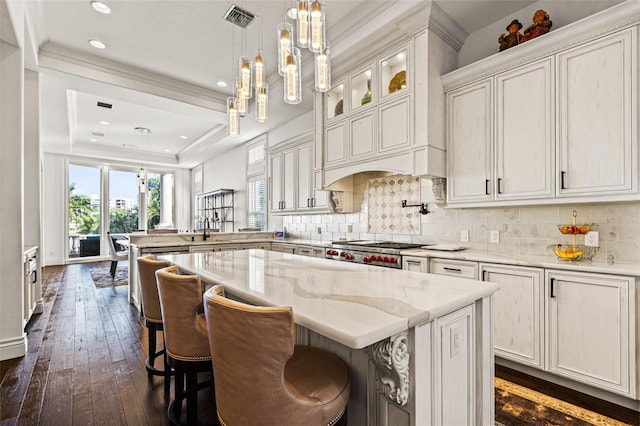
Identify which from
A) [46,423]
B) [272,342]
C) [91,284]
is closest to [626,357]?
[272,342]

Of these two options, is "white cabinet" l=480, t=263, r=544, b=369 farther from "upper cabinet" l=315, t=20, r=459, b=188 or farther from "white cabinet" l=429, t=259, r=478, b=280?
"upper cabinet" l=315, t=20, r=459, b=188

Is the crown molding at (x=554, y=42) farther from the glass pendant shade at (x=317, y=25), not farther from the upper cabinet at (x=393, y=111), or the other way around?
the glass pendant shade at (x=317, y=25)

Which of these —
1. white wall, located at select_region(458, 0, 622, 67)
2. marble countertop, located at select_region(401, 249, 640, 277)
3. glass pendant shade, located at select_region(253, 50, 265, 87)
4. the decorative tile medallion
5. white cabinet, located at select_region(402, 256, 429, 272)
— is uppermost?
white wall, located at select_region(458, 0, 622, 67)

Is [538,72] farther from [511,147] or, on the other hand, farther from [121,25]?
[121,25]

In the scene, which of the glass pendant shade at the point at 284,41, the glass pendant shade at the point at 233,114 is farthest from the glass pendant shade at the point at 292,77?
the glass pendant shade at the point at 233,114

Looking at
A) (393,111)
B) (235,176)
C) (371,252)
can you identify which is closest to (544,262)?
(371,252)

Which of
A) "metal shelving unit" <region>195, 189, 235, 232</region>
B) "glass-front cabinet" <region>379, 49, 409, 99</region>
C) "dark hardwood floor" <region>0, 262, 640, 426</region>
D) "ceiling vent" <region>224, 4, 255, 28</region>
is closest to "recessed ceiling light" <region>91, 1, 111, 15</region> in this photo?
"ceiling vent" <region>224, 4, 255, 28</region>

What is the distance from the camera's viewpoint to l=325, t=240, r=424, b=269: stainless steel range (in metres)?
3.21

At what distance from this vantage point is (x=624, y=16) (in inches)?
83.4

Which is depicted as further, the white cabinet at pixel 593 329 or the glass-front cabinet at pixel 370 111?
the glass-front cabinet at pixel 370 111

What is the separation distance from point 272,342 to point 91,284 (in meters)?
6.43

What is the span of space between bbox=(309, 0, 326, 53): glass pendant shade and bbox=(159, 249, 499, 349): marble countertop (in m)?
1.29

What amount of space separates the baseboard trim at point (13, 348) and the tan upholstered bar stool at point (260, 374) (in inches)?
112

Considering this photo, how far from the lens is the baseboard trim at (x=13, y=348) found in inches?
107
